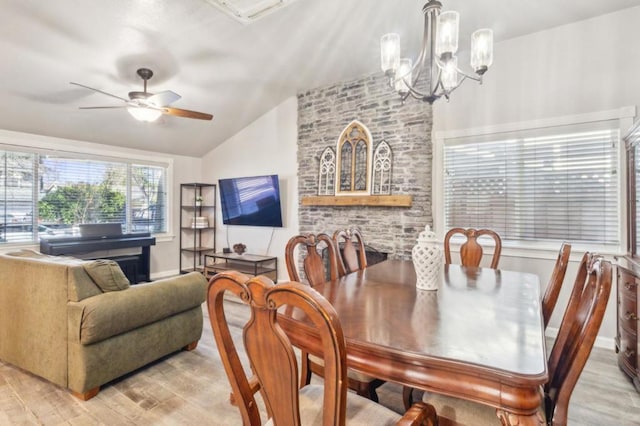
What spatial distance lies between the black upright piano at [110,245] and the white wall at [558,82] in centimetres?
472

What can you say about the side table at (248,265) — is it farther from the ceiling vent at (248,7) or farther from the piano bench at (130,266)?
the ceiling vent at (248,7)

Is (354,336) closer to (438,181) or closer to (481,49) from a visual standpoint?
(481,49)

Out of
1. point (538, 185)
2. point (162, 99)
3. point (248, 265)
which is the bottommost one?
point (248, 265)

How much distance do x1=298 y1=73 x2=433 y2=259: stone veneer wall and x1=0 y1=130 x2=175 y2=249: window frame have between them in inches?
102

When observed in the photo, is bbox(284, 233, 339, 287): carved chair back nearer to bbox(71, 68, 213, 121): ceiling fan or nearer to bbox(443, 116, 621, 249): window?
bbox(71, 68, 213, 121): ceiling fan

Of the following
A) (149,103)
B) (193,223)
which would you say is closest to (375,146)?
(149,103)

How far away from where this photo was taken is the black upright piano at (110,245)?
14.2ft

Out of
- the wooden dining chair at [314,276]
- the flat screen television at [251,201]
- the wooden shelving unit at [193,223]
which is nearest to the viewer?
the wooden dining chair at [314,276]

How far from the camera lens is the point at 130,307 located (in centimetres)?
231

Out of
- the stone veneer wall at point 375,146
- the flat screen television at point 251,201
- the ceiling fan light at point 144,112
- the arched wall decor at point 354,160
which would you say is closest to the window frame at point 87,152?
the flat screen television at point 251,201

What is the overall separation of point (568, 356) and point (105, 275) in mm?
2645

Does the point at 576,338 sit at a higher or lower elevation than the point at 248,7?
lower

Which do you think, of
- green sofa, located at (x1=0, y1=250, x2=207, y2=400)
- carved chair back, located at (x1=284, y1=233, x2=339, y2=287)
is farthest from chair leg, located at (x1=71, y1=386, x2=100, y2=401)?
carved chair back, located at (x1=284, y1=233, x2=339, y2=287)

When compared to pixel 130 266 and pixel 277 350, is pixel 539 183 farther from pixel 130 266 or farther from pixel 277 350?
pixel 130 266
